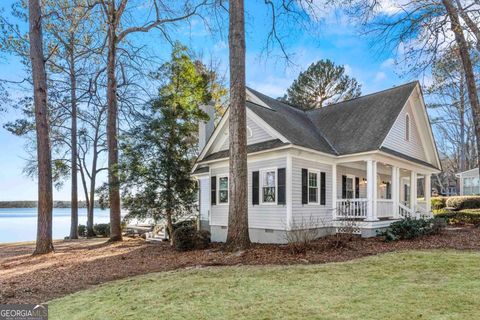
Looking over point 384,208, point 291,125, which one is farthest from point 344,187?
point 291,125

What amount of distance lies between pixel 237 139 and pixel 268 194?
346cm

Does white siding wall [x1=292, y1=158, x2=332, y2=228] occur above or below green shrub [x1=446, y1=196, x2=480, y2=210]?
above

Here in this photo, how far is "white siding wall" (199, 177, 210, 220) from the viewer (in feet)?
51.1

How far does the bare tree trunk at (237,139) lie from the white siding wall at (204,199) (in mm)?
6065

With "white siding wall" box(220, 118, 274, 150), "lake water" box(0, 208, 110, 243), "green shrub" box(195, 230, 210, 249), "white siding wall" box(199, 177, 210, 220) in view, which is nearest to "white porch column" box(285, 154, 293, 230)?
"white siding wall" box(220, 118, 274, 150)

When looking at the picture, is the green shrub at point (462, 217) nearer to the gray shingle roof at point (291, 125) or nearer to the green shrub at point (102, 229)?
the gray shingle roof at point (291, 125)

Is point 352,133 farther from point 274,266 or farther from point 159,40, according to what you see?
point 159,40

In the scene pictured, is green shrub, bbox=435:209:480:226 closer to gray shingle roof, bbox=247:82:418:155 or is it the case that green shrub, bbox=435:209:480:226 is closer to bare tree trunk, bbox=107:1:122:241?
gray shingle roof, bbox=247:82:418:155

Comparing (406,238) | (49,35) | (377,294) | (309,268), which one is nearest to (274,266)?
(309,268)

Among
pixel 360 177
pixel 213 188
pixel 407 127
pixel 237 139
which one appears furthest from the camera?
pixel 360 177

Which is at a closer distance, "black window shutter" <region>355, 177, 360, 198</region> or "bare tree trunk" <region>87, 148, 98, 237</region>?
"black window shutter" <region>355, 177, 360, 198</region>

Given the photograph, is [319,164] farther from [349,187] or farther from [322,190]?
[349,187]

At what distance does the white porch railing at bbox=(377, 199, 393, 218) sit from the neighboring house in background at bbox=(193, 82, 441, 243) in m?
0.04

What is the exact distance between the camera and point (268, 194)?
1228cm
